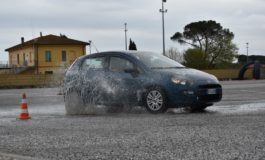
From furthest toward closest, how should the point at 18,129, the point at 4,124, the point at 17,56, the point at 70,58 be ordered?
the point at 17,56
the point at 70,58
the point at 4,124
the point at 18,129

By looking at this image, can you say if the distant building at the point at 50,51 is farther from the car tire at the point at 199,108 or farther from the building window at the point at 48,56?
the car tire at the point at 199,108

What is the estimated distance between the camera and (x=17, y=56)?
96.0 m

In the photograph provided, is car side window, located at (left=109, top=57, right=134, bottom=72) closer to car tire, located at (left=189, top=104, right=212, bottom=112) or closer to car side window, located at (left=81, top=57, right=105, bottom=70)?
car side window, located at (left=81, top=57, right=105, bottom=70)

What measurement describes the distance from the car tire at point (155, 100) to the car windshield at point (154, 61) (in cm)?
67

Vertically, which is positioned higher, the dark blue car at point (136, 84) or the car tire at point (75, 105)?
the dark blue car at point (136, 84)

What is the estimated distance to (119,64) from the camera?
13258 millimetres

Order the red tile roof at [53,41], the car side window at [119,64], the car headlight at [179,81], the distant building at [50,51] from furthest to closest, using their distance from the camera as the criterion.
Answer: the red tile roof at [53,41] < the distant building at [50,51] < the car side window at [119,64] < the car headlight at [179,81]

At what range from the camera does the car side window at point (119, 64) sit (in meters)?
13.1

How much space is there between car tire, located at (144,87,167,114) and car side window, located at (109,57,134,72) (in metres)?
0.89

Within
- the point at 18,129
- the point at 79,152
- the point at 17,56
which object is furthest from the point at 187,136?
the point at 17,56

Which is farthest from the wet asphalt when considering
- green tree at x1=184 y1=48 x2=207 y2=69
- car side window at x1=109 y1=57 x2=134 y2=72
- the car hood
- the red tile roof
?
green tree at x1=184 y1=48 x2=207 y2=69

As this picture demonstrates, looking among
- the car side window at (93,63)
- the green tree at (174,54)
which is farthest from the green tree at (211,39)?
the car side window at (93,63)

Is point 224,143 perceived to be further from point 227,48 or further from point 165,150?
point 227,48

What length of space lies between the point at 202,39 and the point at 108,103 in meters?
93.2
